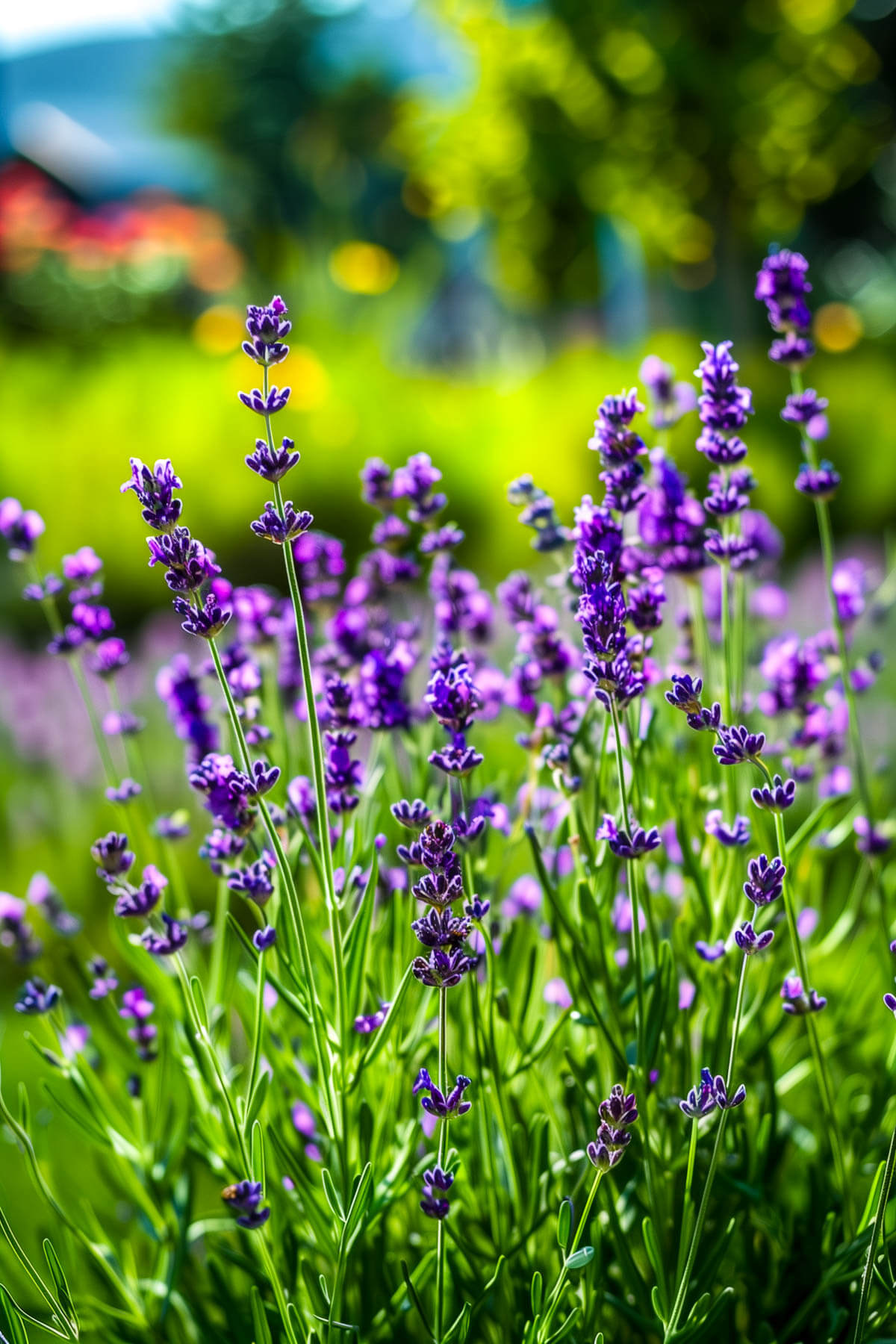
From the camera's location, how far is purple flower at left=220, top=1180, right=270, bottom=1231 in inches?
43.6

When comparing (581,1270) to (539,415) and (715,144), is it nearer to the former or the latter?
(539,415)

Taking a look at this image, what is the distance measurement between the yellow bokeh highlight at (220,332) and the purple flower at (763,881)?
891 cm

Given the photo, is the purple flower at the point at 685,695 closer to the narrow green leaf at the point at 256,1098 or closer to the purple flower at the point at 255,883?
the purple flower at the point at 255,883

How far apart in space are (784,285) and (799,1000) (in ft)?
2.74

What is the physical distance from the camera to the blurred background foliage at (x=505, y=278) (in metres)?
7.33

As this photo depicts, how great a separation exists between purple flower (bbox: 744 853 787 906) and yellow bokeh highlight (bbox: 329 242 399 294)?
383 inches

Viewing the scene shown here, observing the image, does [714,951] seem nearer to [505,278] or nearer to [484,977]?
[484,977]

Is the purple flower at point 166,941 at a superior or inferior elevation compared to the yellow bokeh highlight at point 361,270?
inferior

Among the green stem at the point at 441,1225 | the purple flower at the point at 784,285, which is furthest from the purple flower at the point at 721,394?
the green stem at the point at 441,1225

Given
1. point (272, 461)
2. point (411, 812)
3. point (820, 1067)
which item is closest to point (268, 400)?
point (272, 461)

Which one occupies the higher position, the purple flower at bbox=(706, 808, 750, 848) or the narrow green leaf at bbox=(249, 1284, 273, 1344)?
the purple flower at bbox=(706, 808, 750, 848)

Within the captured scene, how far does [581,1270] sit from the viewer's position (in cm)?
131

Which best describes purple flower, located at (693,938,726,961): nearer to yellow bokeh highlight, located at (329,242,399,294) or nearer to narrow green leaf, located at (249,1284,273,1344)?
narrow green leaf, located at (249,1284,273,1344)

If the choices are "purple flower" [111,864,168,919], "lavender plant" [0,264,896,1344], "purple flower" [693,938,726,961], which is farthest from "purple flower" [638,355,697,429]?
"purple flower" [111,864,168,919]
